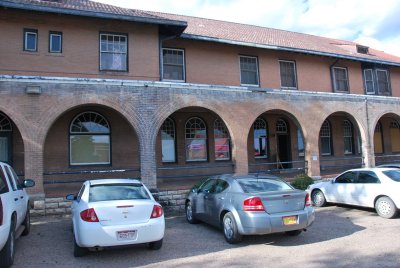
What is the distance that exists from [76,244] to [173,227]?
3297 mm

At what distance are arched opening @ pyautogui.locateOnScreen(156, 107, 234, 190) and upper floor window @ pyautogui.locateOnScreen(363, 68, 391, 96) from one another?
1062 cm

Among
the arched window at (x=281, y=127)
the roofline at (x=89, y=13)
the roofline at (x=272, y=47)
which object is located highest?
the roofline at (x=89, y=13)

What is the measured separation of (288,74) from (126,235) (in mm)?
15153

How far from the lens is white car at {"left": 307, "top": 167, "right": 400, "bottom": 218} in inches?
399

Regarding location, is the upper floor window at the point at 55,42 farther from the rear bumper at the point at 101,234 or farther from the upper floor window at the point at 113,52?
the rear bumper at the point at 101,234

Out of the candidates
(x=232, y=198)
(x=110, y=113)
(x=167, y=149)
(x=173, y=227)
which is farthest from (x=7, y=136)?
(x=232, y=198)

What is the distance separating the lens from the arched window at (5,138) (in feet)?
44.7

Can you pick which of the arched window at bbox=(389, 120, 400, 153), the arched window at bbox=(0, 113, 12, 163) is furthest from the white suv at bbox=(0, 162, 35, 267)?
the arched window at bbox=(389, 120, 400, 153)

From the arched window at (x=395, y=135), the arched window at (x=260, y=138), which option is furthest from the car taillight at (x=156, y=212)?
the arched window at (x=395, y=135)

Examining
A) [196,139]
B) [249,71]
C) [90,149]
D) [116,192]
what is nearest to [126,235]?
[116,192]

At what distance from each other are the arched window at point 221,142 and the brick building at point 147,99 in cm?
5

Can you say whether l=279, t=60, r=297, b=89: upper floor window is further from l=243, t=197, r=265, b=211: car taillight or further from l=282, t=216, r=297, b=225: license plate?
l=243, t=197, r=265, b=211: car taillight

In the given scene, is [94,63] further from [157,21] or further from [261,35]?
[261,35]

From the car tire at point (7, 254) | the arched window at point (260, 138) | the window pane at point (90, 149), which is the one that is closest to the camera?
the car tire at point (7, 254)
